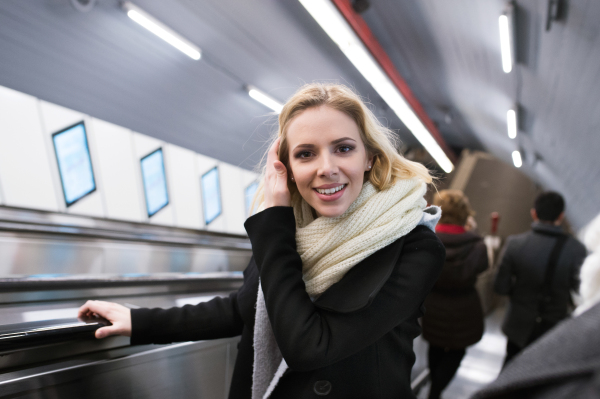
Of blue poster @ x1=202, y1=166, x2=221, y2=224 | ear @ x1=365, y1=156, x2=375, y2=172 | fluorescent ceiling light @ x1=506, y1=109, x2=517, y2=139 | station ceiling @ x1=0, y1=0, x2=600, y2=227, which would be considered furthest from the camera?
blue poster @ x1=202, y1=166, x2=221, y2=224

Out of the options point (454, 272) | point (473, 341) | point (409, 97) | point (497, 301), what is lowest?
point (497, 301)

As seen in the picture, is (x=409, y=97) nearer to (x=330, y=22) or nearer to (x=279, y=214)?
(x=330, y=22)

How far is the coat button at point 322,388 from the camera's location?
1.09 metres

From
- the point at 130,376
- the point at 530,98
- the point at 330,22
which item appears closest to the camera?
the point at 130,376

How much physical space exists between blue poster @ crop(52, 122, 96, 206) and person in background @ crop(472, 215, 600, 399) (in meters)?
8.91

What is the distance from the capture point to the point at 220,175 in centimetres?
1251

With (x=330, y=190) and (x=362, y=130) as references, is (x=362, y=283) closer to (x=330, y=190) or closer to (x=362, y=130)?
(x=330, y=190)

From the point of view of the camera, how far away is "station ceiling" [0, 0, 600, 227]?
5223mm

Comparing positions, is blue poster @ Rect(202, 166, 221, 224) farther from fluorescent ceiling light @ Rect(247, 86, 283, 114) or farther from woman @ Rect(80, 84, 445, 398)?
woman @ Rect(80, 84, 445, 398)

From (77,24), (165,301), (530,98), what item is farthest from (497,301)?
(77,24)

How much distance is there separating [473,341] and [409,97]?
6072 millimetres

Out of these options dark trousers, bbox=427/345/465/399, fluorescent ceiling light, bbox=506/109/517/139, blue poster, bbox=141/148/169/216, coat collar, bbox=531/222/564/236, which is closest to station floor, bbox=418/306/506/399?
dark trousers, bbox=427/345/465/399

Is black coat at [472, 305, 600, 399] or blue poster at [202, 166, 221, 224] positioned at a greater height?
blue poster at [202, 166, 221, 224]

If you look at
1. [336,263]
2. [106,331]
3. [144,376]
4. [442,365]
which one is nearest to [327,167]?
[336,263]
